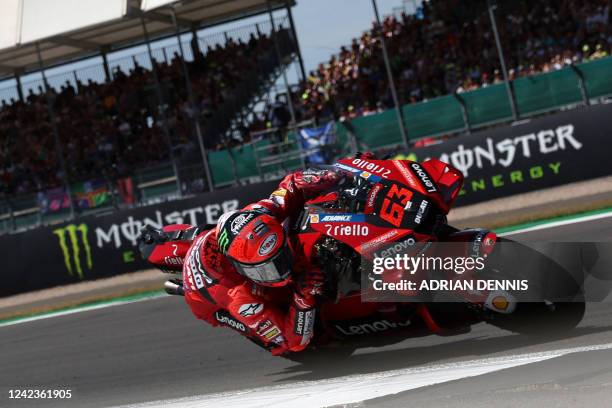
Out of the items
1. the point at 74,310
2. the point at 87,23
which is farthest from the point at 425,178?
the point at 87,23

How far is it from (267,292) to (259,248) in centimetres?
66

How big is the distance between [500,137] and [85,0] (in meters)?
9.68

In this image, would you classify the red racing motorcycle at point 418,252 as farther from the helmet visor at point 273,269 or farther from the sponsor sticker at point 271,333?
the sponsor sticker at point 271,333

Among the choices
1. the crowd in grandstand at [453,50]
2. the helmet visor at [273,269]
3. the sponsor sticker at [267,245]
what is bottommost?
the helmet visor at [273,269]

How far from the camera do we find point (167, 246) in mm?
6770

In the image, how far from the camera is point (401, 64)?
66.2 feet

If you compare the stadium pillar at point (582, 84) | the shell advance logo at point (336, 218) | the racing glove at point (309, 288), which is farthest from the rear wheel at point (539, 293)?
the stadium pillar at point (582, 84)

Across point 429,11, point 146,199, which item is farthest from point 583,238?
point 429,11

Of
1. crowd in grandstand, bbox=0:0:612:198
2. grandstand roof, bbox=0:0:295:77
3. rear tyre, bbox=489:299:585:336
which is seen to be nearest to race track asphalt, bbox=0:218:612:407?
rear tyre, bbox=489:299:585:336

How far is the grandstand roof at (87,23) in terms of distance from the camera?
18281 mm

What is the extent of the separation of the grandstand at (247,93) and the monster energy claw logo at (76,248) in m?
1.22

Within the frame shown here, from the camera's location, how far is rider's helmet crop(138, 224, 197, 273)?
672 centimetres

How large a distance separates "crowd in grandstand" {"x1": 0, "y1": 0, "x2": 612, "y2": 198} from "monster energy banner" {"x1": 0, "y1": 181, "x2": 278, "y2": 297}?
5.75 ft

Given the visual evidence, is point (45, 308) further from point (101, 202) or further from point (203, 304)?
point (203, 304)
